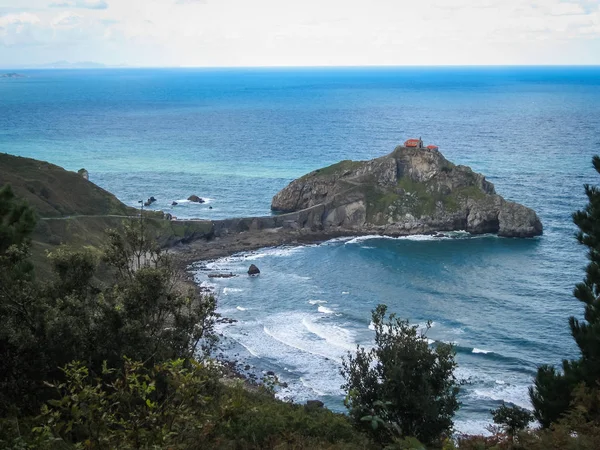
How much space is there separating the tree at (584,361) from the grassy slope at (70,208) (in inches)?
2491

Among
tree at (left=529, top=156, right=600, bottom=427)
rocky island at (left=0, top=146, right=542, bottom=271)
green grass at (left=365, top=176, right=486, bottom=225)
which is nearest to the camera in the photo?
tree at (left=529, top=156, right=600, bottom=427)

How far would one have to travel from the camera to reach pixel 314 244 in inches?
3762

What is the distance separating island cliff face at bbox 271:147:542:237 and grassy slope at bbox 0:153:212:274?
2065 centimetres

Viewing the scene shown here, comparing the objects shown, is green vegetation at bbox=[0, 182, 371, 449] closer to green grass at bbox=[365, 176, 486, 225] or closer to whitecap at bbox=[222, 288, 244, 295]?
whitecap at bbox=[222, 288, 244, 295]

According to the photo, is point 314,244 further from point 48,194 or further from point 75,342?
point 75,342

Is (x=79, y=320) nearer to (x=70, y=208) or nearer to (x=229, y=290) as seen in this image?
(x=229, y=290)

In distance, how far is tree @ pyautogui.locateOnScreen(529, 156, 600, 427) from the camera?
26656mm

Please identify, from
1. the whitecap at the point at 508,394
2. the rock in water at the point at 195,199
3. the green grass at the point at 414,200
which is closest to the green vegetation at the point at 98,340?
the whitecap at the point at 508,394

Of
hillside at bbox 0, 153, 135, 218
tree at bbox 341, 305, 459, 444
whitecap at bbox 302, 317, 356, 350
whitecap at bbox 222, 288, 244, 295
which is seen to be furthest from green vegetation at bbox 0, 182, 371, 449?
hillside at bbox 0, 153, 135, 218

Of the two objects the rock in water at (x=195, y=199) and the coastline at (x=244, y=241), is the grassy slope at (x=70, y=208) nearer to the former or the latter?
the coastline at (x=244, y=241)

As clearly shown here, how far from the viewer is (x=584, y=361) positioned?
27406 millimetres

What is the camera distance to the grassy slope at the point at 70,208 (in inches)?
3228

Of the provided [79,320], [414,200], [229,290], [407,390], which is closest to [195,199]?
[414,200]

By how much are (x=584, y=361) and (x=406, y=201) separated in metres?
76.1
